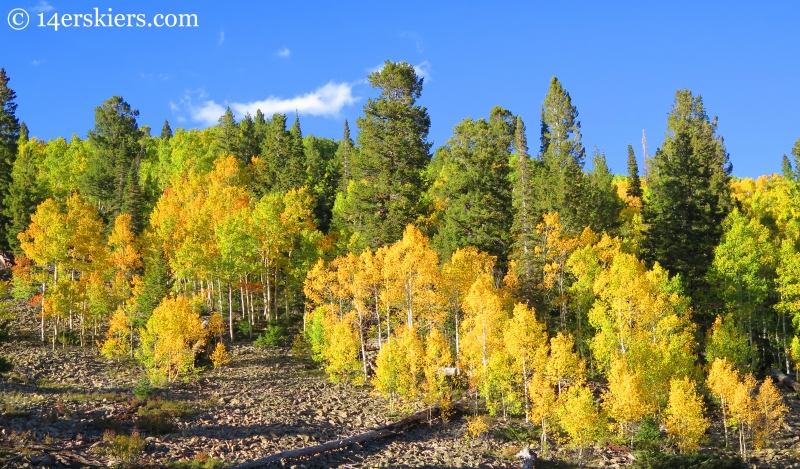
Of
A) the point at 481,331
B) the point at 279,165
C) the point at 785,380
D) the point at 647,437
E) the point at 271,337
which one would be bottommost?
the point at 647,437

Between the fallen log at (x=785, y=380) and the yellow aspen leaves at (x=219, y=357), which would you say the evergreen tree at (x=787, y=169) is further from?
the yellow aspen leaves at (x=219, y=357)

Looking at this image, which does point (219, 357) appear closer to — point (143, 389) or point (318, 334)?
point (318, 334)

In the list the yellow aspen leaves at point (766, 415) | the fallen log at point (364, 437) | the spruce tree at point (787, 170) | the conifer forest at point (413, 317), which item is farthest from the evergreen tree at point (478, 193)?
the spruce tree at point (787, 170)

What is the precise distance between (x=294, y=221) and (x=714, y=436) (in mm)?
32255

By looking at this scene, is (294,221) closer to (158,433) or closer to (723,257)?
(158,433)

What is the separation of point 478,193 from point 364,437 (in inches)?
873

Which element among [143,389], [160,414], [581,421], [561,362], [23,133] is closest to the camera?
[581,421]

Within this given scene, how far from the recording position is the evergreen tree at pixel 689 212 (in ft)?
158

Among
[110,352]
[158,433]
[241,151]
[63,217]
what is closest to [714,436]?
[158,433]

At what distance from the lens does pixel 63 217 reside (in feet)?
151

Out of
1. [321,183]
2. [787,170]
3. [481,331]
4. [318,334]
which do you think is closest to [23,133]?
[321,183]

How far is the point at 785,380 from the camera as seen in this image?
40.5 meters

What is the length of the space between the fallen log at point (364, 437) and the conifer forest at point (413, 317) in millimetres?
193

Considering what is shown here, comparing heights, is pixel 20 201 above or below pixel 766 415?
above
